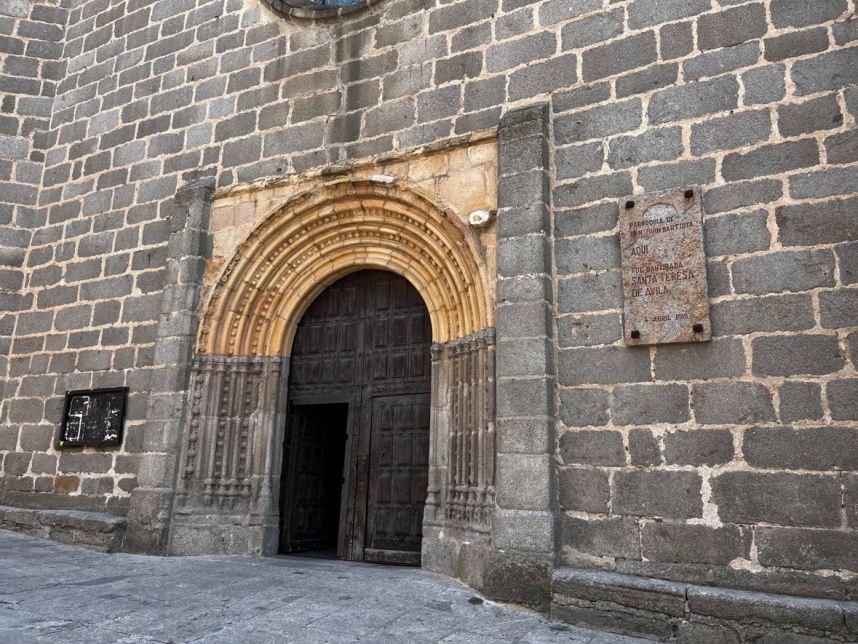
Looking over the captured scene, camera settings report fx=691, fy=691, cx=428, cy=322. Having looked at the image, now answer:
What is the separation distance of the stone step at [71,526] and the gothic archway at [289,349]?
0.57m

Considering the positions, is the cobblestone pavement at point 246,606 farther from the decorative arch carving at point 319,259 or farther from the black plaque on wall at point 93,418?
the decorative arch carving at point 319,259

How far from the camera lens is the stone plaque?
163 inches

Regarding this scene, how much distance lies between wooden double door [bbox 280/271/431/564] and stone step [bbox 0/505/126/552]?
4.45ft

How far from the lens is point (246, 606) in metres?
3.83

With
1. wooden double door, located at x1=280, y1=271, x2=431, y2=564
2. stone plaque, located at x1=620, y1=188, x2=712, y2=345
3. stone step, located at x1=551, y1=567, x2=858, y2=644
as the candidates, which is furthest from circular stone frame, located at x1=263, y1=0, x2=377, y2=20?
stone step, located at x1=551, y1=567, x2=858, y2=644

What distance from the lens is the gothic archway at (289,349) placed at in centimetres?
485

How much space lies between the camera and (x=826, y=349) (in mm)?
3791

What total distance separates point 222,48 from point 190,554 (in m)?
4.64

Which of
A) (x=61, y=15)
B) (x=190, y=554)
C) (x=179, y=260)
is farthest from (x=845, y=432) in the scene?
(x=61, y=15)

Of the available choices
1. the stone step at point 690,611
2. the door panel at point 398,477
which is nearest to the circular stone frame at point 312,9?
the door panel at point 398,477

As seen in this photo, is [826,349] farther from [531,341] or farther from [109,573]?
[109,573]

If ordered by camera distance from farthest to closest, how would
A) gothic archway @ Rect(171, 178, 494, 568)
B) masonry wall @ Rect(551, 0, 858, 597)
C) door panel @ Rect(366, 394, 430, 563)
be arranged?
door panel @ Rect(366, 394, 430, 563), gothic archway @ Rect(171, 178, 494, 568), masonry wall @ Rect(551, 0, 858, 597)

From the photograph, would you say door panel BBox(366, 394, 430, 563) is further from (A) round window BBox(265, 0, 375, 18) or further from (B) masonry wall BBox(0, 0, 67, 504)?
(A) round window BBox(265, 0, 375, 18)

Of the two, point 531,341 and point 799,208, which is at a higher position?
point 799,208
